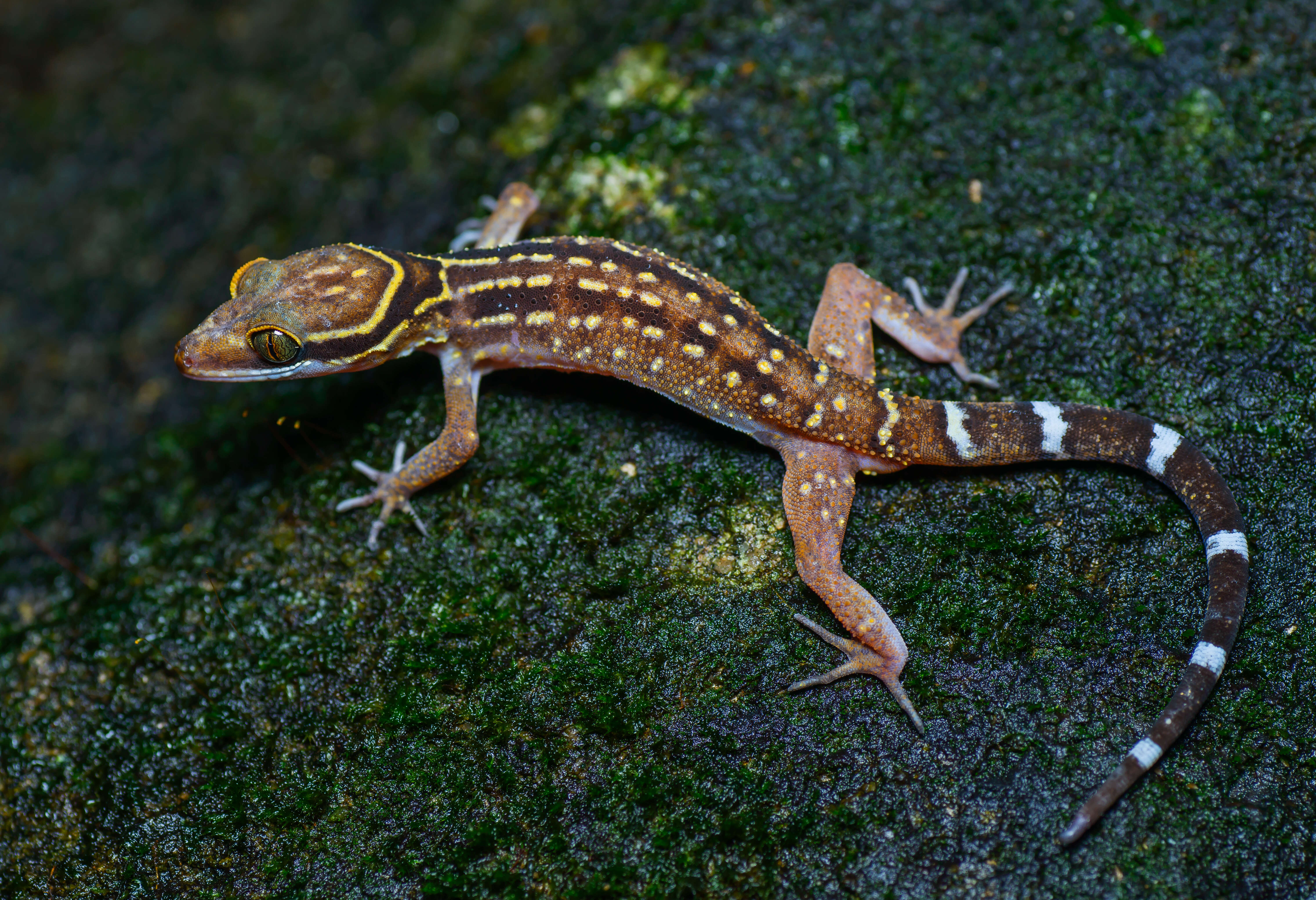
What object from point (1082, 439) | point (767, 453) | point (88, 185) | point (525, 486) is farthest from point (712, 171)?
point (88, 185)

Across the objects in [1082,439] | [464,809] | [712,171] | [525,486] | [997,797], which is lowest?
[464,809]

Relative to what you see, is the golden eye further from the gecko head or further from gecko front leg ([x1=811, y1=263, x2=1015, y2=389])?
gecko front leg ([x1=811, y1=263, x2=1015, y2=389])

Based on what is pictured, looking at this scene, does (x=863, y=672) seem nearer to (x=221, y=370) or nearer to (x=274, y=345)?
(x=274, y=345)

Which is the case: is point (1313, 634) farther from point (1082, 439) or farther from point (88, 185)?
point (88, 185)

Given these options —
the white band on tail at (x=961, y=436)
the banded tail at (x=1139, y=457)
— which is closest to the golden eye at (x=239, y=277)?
the banded tail at (x=1139, y=457)

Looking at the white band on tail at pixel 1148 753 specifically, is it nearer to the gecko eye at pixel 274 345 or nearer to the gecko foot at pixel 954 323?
the gecko foot at pixel 954 323

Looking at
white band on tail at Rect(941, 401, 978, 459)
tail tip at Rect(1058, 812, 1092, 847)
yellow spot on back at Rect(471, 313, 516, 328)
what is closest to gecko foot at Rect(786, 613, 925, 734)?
tail tip at Rect(1058, 812, 1092, 847)
